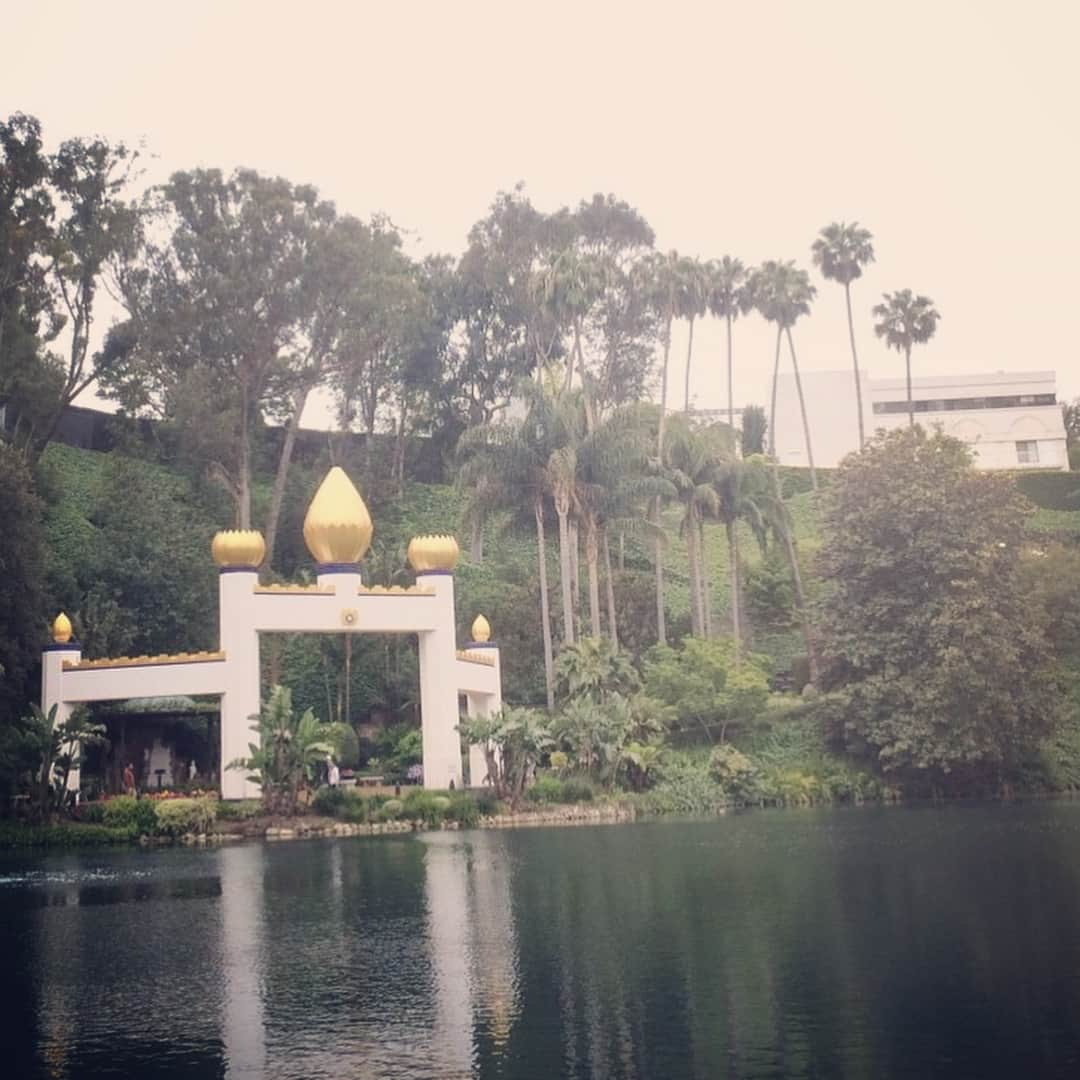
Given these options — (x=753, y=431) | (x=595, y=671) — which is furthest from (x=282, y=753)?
(x=753, y=431)

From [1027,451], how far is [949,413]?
5.15m

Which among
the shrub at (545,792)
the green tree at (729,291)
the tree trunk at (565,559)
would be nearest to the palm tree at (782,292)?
the green tree at (729,291)

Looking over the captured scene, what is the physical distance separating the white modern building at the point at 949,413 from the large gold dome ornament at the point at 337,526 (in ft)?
168

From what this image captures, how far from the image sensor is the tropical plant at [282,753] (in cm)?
3334

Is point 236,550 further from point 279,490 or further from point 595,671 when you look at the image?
point 279,490

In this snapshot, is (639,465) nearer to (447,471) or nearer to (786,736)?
(786,736)

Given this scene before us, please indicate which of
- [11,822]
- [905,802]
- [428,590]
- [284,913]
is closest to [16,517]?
[11,822]

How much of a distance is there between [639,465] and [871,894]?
28010mm

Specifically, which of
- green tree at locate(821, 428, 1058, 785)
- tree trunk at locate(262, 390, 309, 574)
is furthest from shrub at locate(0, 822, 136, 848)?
green tree at locate(821, 428, 1058, 785)

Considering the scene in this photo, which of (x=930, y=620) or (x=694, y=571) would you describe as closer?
(x=930, y=620)

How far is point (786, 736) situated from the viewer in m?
44.9

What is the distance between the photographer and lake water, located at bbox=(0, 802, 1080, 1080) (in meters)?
11.2

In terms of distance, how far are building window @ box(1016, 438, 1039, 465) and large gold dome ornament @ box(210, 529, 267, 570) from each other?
61.7 meters

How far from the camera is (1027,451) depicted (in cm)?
8619
